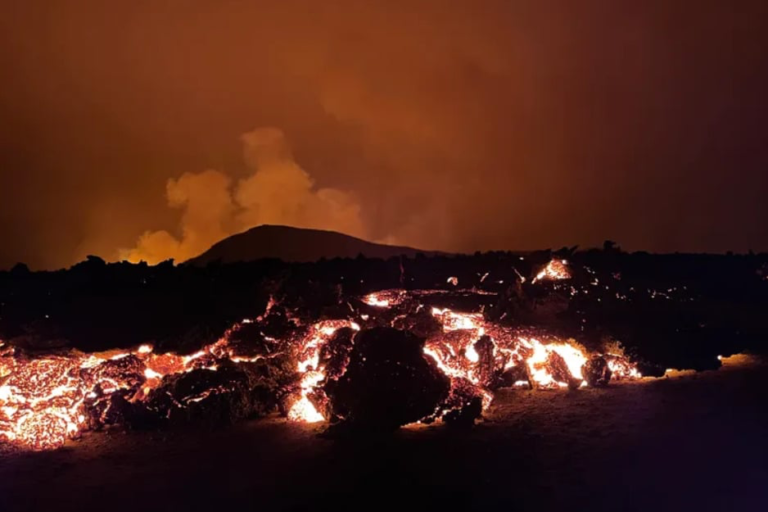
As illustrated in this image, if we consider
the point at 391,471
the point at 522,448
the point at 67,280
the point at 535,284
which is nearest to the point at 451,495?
the point at 391,471

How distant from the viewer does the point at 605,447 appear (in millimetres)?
7910

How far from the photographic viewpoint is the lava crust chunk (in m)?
9.10

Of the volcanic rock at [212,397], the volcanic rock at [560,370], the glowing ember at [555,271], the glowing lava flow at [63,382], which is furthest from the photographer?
the glowing ember at [555,271]

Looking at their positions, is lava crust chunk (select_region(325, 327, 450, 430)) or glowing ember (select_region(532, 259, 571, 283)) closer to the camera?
lava crust chunk (select_region(325, 327, 450, 430))

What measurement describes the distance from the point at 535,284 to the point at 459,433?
5747mm

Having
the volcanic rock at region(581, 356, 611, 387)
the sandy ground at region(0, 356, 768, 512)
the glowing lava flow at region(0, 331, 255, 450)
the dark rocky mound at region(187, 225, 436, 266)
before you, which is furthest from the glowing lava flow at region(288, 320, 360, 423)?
the dark rocky mound at region(187, 225, 436, 266)

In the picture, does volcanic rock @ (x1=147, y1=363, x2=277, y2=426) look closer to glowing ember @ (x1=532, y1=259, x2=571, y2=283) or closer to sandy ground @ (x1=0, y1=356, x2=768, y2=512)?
sandy ground @ (x1=0, y1=356, x2=768, y2=512)

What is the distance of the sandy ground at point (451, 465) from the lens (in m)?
6.53

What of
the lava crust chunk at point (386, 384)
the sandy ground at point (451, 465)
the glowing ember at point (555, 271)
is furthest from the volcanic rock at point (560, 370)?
the lava crust chunk at point (386, 384)

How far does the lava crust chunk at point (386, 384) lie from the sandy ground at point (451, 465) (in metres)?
0.37

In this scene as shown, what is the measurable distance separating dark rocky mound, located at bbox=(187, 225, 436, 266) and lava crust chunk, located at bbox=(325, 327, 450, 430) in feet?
45.1

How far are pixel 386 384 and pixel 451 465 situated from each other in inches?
81.6

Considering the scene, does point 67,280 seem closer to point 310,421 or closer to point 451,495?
point 310,421

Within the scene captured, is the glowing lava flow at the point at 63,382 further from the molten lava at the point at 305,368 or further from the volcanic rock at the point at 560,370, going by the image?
the volcanic rock at the point at 560,370
